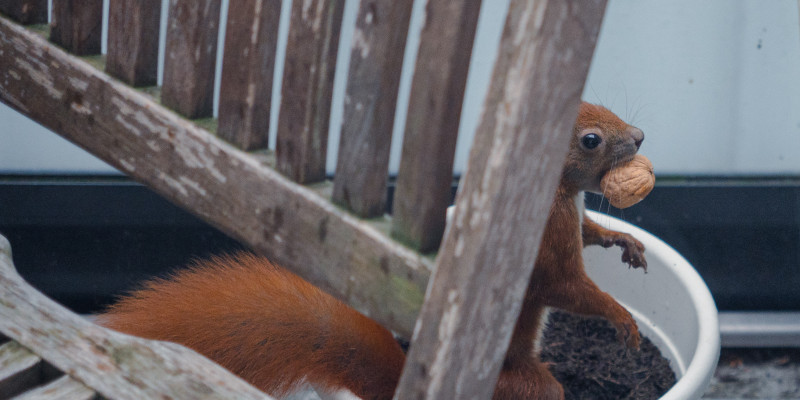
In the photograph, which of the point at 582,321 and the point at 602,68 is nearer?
the point at 582,321

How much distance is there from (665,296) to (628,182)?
0.40 metres

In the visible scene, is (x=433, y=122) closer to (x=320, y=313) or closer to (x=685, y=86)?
(x=320, y=313)

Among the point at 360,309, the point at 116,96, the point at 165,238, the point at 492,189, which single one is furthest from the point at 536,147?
the point at 165,238

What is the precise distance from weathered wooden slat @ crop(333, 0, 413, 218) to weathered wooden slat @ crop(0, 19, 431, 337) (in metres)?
0.02

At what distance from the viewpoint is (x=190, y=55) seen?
565mm

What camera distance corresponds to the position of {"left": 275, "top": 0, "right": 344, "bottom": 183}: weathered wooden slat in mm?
482

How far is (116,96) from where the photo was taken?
0.60 meters

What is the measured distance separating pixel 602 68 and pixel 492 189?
1054 mm

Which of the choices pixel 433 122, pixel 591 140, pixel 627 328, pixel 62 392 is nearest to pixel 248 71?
pixel 433 122

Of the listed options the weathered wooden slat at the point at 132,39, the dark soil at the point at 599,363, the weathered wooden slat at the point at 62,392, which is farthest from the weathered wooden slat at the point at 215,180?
the dark soil at the point at 599,363

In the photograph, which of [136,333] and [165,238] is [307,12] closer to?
[136,333]

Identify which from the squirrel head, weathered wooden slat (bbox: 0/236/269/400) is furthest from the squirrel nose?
weathered wooden slat (bbox: 0/236/269/400)

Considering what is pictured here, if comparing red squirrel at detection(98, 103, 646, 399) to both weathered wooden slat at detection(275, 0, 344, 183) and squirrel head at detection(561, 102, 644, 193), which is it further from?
weathered wooden slat at detection(275, 0, 344, 183)

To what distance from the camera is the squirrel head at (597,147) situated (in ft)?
2.47
